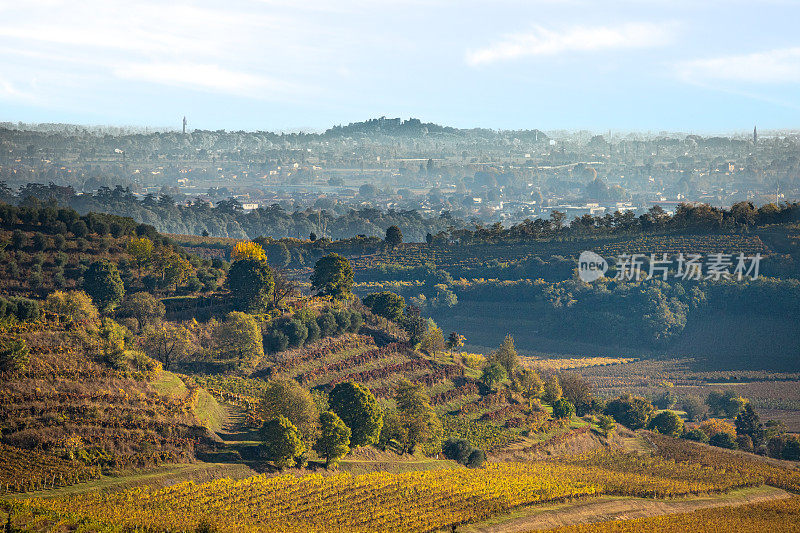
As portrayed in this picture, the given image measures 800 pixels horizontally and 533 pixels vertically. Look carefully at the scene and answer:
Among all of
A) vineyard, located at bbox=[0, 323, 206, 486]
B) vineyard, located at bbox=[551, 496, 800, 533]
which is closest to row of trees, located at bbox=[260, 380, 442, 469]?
vineyard, located at bbox=[0, 323, 206, 486]

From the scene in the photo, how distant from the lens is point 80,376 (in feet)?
192

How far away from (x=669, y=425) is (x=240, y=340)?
4013 cm

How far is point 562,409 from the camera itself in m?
80.1

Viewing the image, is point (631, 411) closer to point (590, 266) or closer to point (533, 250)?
point (590, 266)

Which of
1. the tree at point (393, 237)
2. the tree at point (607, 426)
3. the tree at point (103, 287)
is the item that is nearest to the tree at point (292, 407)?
the tree at point (103, 287)

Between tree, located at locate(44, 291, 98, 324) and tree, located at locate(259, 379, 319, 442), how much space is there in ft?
52.8

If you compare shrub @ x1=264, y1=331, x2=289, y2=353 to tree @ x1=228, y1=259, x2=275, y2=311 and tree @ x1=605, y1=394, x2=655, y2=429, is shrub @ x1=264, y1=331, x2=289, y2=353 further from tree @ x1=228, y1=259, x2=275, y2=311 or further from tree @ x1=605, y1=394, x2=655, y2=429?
tree @ x1=605, y1=394, x2=655, y2=429

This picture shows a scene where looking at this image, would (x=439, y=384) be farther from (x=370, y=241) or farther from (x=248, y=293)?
(x=370, y=241)

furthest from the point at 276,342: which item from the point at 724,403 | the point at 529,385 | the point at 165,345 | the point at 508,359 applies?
the point at 724,403

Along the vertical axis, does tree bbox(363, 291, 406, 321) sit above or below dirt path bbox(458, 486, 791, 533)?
above

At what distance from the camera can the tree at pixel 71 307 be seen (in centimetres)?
6775

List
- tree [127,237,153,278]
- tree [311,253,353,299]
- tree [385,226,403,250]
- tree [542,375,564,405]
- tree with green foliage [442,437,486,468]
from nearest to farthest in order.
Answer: tree with green foliage [442,437,486,468], tree [542,375,564,405], tree [127,237,153,278], tree [311,253,353,299], tree [385,226,403,250]

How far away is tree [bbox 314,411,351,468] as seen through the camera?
58.6 metres

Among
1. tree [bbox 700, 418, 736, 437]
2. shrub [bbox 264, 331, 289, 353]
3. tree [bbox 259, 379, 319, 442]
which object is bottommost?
tree [bbox 700, 418, 736, 437]
